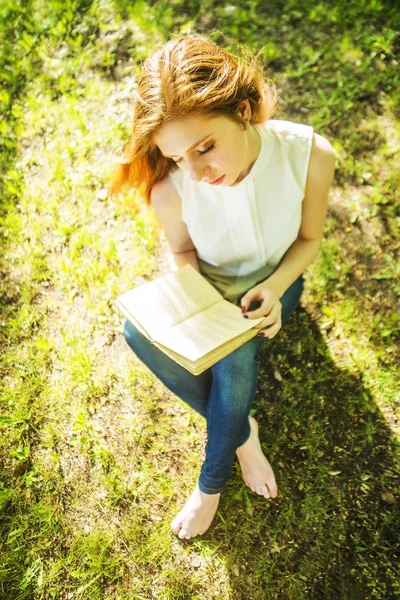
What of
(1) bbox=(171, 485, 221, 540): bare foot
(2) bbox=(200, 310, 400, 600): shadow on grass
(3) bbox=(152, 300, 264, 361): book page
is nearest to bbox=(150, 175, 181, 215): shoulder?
(3) bbox=(152, 300, 264, 361): book page

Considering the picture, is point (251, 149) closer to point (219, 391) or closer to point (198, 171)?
point (198, 171)

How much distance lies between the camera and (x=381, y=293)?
2820mm

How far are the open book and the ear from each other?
699mm

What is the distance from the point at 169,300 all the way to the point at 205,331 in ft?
0.84

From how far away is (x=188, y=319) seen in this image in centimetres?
198

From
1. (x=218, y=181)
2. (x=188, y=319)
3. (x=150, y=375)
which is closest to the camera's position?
(x=218, y=181)

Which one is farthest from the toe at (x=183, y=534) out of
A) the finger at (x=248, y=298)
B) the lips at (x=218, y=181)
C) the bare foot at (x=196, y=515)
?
the lips at (x=218, y=181)

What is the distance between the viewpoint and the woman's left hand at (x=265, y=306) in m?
2.04

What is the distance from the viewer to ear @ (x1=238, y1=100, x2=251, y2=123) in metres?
1.77

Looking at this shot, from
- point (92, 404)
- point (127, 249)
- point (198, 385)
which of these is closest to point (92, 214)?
point (127, 249)

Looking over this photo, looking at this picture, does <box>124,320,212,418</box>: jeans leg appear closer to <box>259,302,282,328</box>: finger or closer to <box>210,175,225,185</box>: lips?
<box>259,302,282,328</box>: finger

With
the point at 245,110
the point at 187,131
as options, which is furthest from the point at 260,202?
the point at 187,131

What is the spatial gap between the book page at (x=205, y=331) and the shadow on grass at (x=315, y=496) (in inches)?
33.7

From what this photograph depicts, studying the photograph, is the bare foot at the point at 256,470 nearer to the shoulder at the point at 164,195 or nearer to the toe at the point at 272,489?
the toe at the point at 272,489
